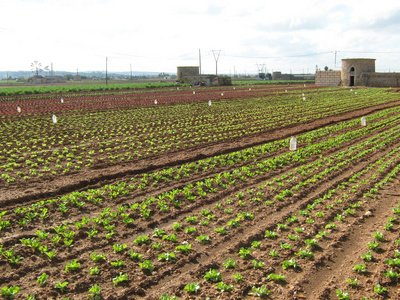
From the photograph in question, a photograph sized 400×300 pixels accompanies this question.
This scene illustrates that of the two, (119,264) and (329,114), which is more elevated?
(329,114)

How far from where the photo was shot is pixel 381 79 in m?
61.5

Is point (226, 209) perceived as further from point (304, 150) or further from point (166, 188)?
point (304, 150)

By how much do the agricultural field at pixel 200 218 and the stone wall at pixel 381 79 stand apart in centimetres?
5004

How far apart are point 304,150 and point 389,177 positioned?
403cm

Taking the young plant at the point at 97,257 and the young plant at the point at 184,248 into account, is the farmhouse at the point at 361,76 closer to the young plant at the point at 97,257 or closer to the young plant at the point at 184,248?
the young plant at the point at 184,248

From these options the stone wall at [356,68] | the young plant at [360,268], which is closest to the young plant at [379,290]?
the young plant at [360,268]

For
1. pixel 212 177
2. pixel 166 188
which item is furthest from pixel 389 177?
pixel 166 188

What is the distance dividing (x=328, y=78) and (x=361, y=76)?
6688 millimetres

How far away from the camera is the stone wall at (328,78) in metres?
67.8

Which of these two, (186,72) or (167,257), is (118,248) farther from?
(186,72)

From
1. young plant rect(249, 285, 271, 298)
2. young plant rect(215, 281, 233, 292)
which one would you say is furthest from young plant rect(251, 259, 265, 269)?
young plant rect(215, 281, 233, 292)

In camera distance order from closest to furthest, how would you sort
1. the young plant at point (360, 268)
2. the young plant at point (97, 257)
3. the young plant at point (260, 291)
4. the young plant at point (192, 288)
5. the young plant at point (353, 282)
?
1. the young plant at point (260, 291)
2. the young plant at point (192, 288)
3. the young plant at point (353, 282)
4. the young plant at point (360, 268)
5. the young plant at point (97, 257)

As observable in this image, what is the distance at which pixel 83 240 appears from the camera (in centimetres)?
714

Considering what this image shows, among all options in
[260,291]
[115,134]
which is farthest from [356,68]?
[260,291]
